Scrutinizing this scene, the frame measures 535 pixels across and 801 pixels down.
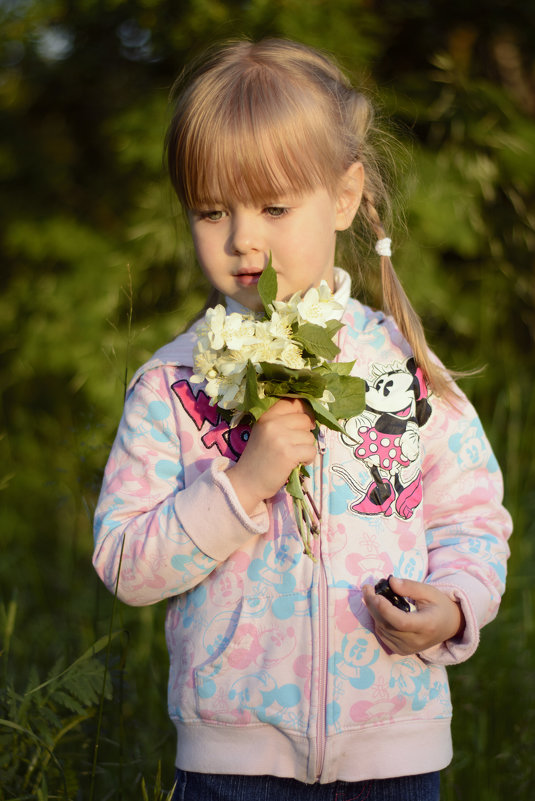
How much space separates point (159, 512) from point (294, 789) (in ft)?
1.95

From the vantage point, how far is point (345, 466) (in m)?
1.81

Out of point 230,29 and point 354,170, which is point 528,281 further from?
point 354,170

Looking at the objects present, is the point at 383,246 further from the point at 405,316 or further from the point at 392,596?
the point at 392,596

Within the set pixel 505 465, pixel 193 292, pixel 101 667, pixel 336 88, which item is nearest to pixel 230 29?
pixel 193 292

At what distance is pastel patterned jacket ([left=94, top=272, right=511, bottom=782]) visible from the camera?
5.54 feet

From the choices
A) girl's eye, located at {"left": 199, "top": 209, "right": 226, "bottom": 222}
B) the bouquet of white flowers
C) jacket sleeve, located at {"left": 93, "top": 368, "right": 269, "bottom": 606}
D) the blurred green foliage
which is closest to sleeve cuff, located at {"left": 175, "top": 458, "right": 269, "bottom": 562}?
jacket sleeve, located at {"left": 93, "top": 368, "right": 269, "bottom": 606}

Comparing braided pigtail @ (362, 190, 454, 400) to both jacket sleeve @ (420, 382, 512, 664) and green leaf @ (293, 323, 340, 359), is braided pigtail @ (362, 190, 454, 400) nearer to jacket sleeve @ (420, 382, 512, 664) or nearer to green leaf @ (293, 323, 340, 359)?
jacket sleeve @ (420, 382, 512, 664)

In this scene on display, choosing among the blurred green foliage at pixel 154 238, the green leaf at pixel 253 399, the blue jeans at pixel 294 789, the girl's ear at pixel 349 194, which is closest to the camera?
the green leaf at pixel 253 399

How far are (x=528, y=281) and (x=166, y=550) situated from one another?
347 cm

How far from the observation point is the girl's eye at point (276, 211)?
1817mm

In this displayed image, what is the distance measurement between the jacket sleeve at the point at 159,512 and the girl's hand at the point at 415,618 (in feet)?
0.86

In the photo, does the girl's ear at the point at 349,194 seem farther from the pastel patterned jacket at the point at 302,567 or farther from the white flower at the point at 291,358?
the white flower at the point at 291,358

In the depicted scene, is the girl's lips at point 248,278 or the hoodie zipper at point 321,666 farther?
the girl's lips at point 248,278

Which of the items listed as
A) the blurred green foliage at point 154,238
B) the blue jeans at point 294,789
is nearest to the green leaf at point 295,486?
the blue jeans at point 294,789
